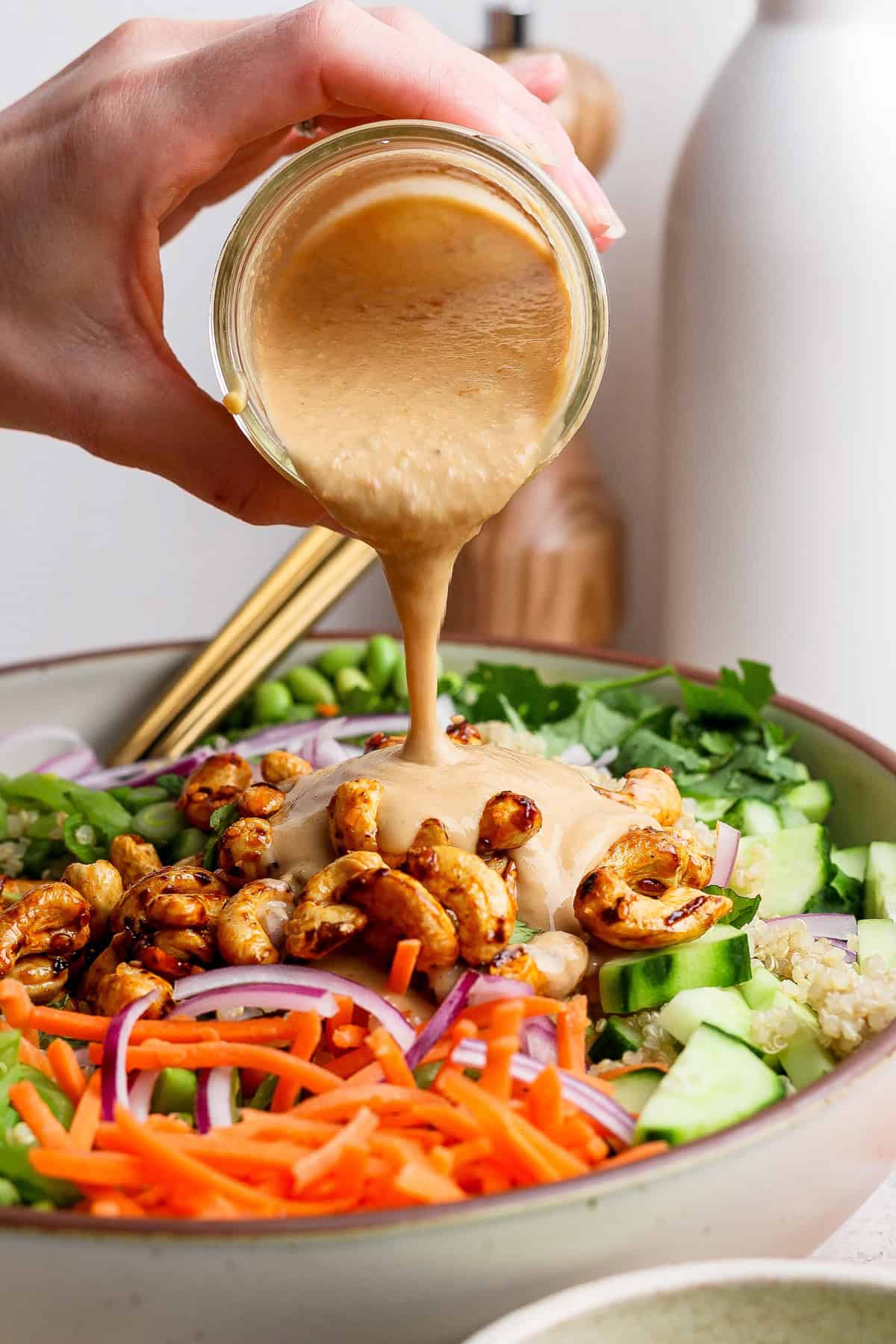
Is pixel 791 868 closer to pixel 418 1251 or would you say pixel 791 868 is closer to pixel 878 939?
pixel 878 939

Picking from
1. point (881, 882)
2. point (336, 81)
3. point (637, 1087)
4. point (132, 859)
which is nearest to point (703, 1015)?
point (637, 1087)

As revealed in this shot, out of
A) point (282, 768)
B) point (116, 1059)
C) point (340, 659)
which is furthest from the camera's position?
point (340, 659)

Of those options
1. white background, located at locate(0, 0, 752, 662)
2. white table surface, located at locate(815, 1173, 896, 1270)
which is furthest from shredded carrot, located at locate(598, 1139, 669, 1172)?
white background, located at locate(0, 0, 752, 662)

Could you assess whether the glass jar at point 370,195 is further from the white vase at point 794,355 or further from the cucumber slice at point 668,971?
the white vase at point 794,355

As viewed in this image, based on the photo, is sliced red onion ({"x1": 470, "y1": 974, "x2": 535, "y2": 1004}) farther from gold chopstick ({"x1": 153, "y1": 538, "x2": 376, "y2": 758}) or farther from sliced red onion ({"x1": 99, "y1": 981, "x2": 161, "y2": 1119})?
gold chopstick ({"x1": 153, "y1": 538, "x2": 376, "y2": 758})

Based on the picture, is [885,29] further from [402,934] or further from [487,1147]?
[487,1147]

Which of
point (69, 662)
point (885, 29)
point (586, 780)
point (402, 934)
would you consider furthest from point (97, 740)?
point (885, 29)

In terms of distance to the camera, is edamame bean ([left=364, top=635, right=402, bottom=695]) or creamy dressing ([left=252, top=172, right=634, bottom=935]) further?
edamame bean ([left=364, top=635, right=402, bottom=695])
